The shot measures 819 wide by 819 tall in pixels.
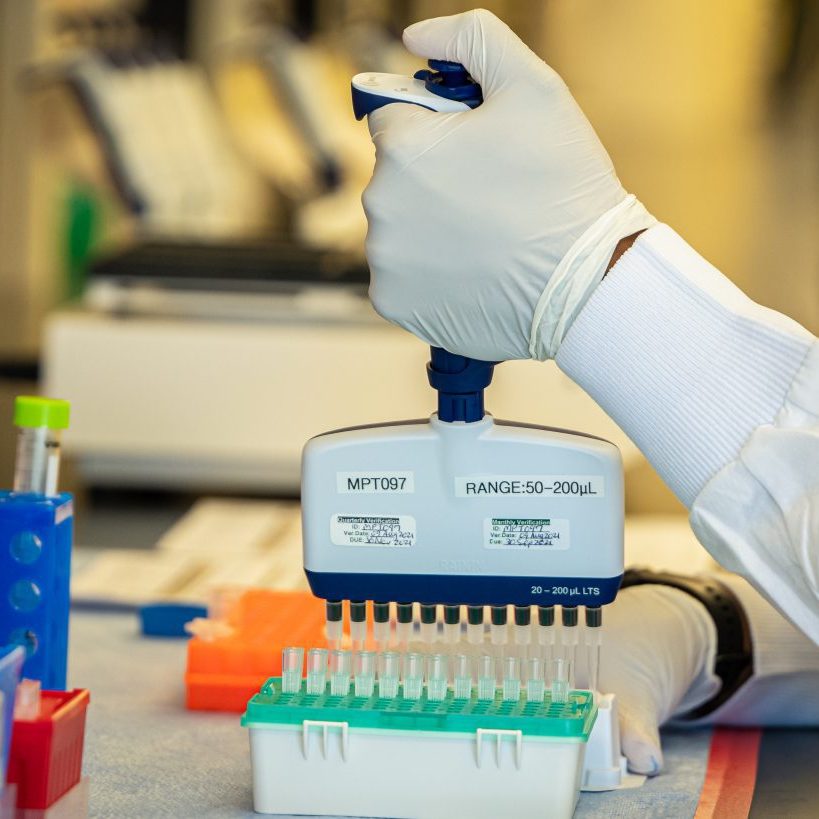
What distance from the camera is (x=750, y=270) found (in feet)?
16.6

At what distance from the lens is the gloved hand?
96cm

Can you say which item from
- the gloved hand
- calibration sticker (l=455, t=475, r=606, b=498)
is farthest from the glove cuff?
calibration sticker (l=455, t=475, r=606, b=498)

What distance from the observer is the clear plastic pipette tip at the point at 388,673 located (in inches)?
38.1

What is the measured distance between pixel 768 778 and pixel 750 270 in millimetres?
4154

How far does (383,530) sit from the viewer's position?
0.97 metres

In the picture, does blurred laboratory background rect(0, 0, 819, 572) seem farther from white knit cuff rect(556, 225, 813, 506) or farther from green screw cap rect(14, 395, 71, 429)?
white knit cuff rect(556, 225, 813, 506)

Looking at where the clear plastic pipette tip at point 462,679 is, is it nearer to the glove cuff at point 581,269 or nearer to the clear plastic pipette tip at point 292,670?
the clear plastic pipette tip at point 292,670

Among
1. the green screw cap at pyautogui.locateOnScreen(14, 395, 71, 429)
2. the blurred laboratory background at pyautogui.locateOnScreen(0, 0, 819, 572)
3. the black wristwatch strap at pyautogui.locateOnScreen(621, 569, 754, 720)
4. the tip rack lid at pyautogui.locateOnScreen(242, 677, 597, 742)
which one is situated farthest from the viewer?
the blurred laboratory background at pyautogui.locateOnScreen(0, 0, 819, 572)

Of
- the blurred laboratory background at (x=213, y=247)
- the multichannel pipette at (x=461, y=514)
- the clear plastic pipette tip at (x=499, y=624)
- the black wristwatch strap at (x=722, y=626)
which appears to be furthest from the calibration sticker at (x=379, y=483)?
the blurred laboratory background at (x=213, y=247)

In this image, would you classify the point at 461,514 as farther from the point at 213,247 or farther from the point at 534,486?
the point at 213,247

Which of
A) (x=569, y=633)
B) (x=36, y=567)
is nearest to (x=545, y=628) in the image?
(x=569, y=633)

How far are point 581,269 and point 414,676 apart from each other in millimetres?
291

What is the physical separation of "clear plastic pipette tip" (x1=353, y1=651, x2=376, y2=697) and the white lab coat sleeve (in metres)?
0.24

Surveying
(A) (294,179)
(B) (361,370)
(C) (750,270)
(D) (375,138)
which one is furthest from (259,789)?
(C) (750,270)
